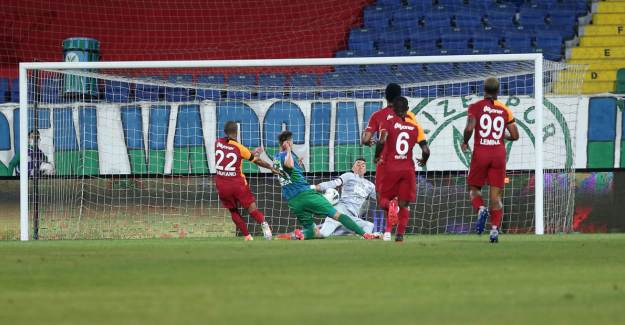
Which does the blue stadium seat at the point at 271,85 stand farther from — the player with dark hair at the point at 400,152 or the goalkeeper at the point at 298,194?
the player with dark hair at the point at 400,152

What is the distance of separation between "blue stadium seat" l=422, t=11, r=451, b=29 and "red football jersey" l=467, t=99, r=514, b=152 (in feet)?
40.5

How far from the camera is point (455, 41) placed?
25.2 metres

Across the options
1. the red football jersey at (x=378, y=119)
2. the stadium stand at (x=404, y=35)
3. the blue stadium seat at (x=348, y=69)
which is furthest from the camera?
the stadium stand at (x=404, y=35)

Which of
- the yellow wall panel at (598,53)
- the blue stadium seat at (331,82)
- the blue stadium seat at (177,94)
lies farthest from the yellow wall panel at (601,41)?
the blue stadium seat at (177,94)

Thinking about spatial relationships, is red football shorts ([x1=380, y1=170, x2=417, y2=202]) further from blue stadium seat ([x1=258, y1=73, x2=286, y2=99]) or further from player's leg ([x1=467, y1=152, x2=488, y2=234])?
blue stadium seat ([x1=258, y1=73, x2=286, y2=99])

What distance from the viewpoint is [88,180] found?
2072 cm

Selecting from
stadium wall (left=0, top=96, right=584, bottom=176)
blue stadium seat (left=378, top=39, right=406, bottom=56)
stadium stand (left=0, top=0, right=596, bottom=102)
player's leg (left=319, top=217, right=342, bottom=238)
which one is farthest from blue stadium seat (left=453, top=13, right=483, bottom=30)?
player's leg (left=319, top=217, right=342, bottom=238)

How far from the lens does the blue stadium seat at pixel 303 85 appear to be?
816 inches

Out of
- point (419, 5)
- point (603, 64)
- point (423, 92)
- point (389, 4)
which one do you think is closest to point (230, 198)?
point (423, 92)

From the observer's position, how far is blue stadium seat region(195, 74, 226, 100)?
20359 mm

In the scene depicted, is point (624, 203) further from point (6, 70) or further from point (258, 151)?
point (6, 70)

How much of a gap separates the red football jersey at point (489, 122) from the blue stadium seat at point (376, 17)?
1280 cm

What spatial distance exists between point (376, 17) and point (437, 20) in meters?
1.45

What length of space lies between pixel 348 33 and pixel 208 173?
6837 millimetres
